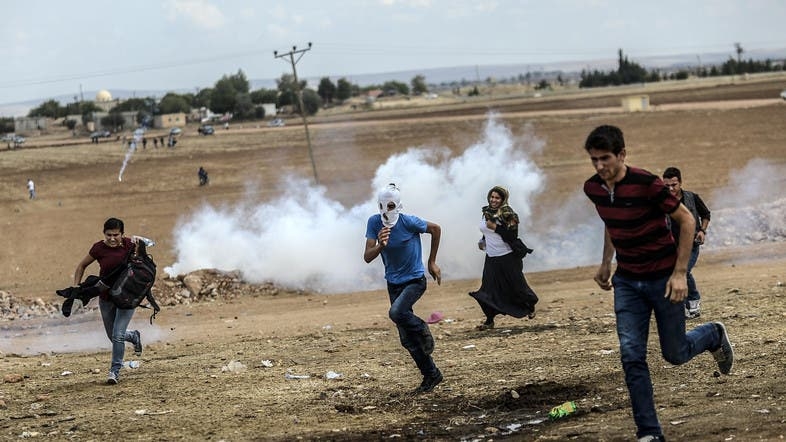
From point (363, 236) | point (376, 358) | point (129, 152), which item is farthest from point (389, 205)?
point (129, 152)

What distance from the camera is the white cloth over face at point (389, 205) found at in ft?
26.8

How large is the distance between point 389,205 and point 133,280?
290 cm

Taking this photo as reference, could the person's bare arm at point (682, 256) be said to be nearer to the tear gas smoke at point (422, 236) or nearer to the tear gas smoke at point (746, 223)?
the tear gas smoke at point (422, 236)

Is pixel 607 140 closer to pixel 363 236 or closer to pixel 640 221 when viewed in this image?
pixel 640 221

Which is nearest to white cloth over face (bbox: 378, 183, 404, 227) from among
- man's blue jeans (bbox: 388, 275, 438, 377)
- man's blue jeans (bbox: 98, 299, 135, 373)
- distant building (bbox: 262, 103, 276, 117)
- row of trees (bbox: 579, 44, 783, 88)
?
man's blue jeans (bbox: 388, 275, 438, 377)

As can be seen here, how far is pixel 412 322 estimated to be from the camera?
27.4ft

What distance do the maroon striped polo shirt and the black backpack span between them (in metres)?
5.21

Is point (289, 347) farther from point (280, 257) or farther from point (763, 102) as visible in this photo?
point (763, 102)

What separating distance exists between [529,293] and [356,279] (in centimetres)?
805

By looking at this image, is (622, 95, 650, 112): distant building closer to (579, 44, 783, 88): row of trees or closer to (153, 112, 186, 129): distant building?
(153, 112, 186, 129): distant building

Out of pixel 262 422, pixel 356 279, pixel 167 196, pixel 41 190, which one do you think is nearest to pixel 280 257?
pixel 356 279

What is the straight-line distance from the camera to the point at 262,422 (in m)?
7.77

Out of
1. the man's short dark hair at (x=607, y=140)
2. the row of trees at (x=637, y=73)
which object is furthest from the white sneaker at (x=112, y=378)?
the row of trees at (x=637, y=73)

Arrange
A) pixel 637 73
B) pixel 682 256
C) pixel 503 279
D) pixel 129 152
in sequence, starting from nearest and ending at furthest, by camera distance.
→ pixel 682 256 < pixel 503 279 < pixel 129 152 < pixel 637 73
